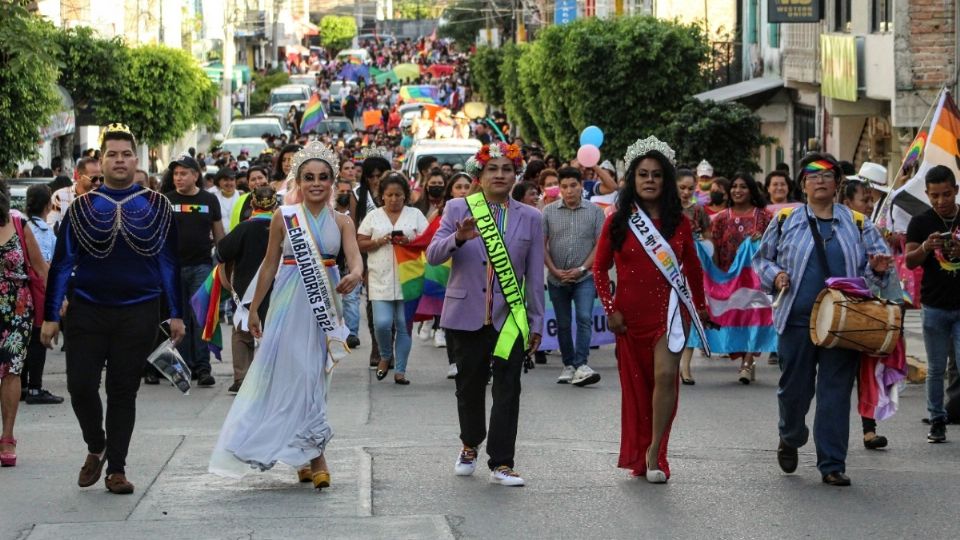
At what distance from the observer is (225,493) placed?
29.7 feet

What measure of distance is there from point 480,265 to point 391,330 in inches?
220

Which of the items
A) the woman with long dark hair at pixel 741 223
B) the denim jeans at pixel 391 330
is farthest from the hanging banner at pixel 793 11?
the denim jeans at pixel 391 330

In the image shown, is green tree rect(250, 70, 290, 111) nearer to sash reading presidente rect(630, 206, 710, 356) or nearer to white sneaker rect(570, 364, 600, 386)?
white sneaker rect(570, 364, 600, 386)

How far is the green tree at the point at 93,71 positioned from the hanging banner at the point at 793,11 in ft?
47.2

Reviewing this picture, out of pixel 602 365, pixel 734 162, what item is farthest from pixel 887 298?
pixel 734 162

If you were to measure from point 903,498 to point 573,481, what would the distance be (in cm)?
172

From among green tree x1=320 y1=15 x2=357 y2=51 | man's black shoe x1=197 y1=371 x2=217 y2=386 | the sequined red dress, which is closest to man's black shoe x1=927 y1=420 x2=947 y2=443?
the sequined red dress

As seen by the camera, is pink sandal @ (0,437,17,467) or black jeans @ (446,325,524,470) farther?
pink sandal @ (0,437,17,467)

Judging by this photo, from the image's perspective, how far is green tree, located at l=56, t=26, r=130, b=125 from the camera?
36.3m

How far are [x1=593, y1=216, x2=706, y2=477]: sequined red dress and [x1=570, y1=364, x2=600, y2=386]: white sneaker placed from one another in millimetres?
4875

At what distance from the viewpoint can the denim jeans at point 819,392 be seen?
30.9 feet

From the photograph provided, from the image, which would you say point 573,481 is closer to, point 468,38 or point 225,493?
point 225,493

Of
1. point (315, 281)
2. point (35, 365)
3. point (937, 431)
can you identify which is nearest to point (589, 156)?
point (35, 365)

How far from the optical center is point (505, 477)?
Answer: 9.34 meters
